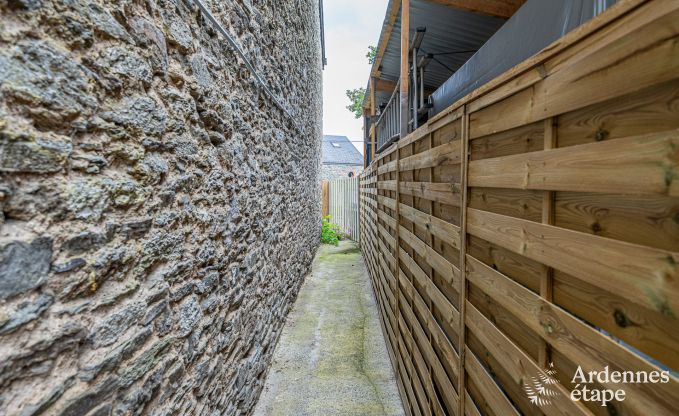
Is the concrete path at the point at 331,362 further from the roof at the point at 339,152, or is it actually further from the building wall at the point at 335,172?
the roof at the point at 339,152

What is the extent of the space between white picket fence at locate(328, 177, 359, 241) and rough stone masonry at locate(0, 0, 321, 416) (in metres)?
6.56

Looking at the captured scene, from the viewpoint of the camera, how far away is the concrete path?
94.6 inches

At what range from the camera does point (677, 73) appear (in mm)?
489

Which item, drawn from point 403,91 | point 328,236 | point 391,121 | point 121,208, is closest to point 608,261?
point 121,208

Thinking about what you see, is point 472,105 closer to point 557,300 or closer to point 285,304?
point 557,300

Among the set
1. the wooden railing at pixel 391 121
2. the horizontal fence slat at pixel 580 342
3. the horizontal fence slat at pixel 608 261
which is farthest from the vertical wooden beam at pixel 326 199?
the horizontal fence slat at pixel 608 261

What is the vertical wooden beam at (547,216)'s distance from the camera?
0.76 metres

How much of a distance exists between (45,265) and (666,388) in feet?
4.15

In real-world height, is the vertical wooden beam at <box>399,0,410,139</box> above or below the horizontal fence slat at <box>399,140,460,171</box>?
above

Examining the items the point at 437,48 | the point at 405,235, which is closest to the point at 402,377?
the point at 405,235

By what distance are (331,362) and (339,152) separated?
20.1m

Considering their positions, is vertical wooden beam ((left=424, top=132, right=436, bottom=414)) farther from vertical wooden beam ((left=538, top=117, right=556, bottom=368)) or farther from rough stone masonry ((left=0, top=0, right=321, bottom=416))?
rough stone masonry ((left=0, top=0, right=321, bottom=416))

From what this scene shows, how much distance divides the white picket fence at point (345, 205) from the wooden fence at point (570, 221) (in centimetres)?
715

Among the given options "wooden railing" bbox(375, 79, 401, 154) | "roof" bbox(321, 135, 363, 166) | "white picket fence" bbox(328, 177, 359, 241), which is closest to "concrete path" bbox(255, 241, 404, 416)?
"wooden railing" bbox(375, 79, 401, 154)
